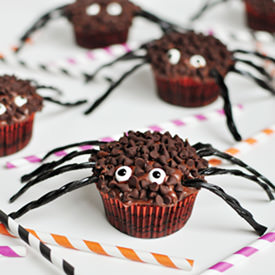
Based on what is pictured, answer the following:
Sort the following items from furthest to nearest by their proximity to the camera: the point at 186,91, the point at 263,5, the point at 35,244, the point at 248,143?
1. the point at 263,5
2. the point at 186,91
3. the point at 248,143
4. the point at 35,244

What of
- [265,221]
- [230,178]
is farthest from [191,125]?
[265,221]

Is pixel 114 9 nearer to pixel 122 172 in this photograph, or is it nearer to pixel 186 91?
pixel 186 91

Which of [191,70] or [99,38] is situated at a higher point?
[191,70]

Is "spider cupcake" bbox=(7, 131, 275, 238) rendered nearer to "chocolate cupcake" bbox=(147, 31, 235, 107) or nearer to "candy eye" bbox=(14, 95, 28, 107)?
"candy eye" bbox=(14, 95, 28, 107)

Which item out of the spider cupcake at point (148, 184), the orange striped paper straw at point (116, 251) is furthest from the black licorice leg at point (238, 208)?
the orange striped paper straw at point (116, 251)

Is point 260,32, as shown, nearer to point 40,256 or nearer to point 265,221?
point 265,221

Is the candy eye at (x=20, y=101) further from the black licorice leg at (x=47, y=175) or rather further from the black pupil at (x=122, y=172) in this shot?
the black pupil at (x=122, y=172)

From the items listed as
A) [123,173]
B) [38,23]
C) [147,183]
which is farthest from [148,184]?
[38,23]
